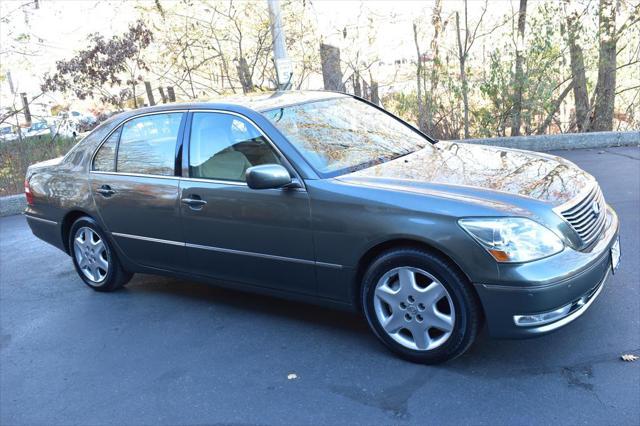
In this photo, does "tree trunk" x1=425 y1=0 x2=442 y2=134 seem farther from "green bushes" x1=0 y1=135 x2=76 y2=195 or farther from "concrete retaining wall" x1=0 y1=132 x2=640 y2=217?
"green bushes" x1=0 y1=135 x2=76 y2=195

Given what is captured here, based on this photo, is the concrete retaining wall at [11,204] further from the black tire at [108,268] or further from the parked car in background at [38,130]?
the black tire at [108,268]

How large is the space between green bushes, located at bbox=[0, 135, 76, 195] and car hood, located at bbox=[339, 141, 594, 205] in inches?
321

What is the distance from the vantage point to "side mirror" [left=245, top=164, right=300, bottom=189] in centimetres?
378

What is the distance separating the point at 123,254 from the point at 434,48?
7207 millimetres

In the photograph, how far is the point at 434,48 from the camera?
10.6 metres

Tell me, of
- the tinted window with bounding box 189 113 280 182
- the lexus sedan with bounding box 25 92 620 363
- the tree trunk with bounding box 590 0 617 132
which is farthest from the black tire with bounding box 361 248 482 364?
the tree trunk with bounding box 590 0 617 132

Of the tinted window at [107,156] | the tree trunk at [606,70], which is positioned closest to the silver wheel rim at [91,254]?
the tinted window at [107,156]

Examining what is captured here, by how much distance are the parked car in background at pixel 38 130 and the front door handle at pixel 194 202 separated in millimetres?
7757

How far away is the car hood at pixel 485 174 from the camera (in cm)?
358

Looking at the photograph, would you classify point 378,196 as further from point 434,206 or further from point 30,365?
point 30,365

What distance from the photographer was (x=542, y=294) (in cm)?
319

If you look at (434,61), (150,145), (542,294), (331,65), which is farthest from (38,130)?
(542,294)

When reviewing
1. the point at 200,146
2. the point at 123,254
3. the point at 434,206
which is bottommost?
the point at 123,254

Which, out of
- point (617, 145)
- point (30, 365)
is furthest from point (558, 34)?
point (30, 365)
